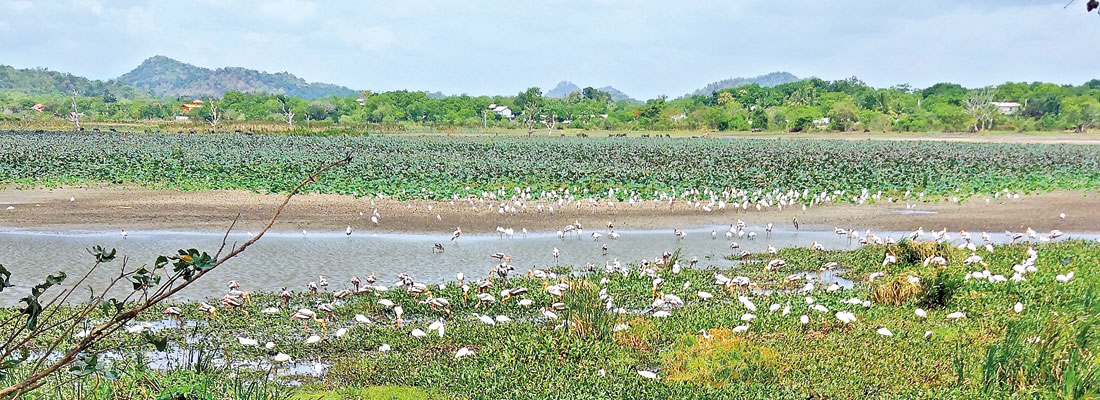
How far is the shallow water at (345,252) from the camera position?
45.5 ft

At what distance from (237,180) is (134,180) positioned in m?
3.35

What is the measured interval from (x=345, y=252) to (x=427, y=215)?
433 cm

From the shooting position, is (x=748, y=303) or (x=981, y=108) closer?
(x=748, y=303)

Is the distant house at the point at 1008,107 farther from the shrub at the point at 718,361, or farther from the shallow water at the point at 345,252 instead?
the shrub at the point at 718,361

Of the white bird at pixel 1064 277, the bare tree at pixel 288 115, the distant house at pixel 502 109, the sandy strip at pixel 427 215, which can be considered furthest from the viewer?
the distant house at pixel 502 109

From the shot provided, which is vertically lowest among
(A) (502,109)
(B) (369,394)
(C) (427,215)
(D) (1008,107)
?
(B) (369,394)

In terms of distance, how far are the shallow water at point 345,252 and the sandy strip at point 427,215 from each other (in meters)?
0.87

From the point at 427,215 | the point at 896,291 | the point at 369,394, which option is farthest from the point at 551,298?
the point at 427,215

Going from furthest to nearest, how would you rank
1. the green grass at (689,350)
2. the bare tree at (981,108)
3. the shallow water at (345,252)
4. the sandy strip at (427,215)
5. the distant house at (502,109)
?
the distant house at (502,109)
the bare tree at (981,108)
the sandy strip at (427,215)
the shallow water at (345,252)
the green grass at (689,350)

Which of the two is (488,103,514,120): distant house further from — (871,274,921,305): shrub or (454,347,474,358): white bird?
(454,347,474,358): white bird

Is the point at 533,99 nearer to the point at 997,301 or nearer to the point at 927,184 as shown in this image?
the point at 927,184

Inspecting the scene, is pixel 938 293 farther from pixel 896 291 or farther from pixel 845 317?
pixel 845 317

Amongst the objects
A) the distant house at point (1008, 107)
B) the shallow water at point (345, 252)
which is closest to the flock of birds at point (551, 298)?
the shallow water at point (345, 252)

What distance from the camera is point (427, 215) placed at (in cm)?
2073
